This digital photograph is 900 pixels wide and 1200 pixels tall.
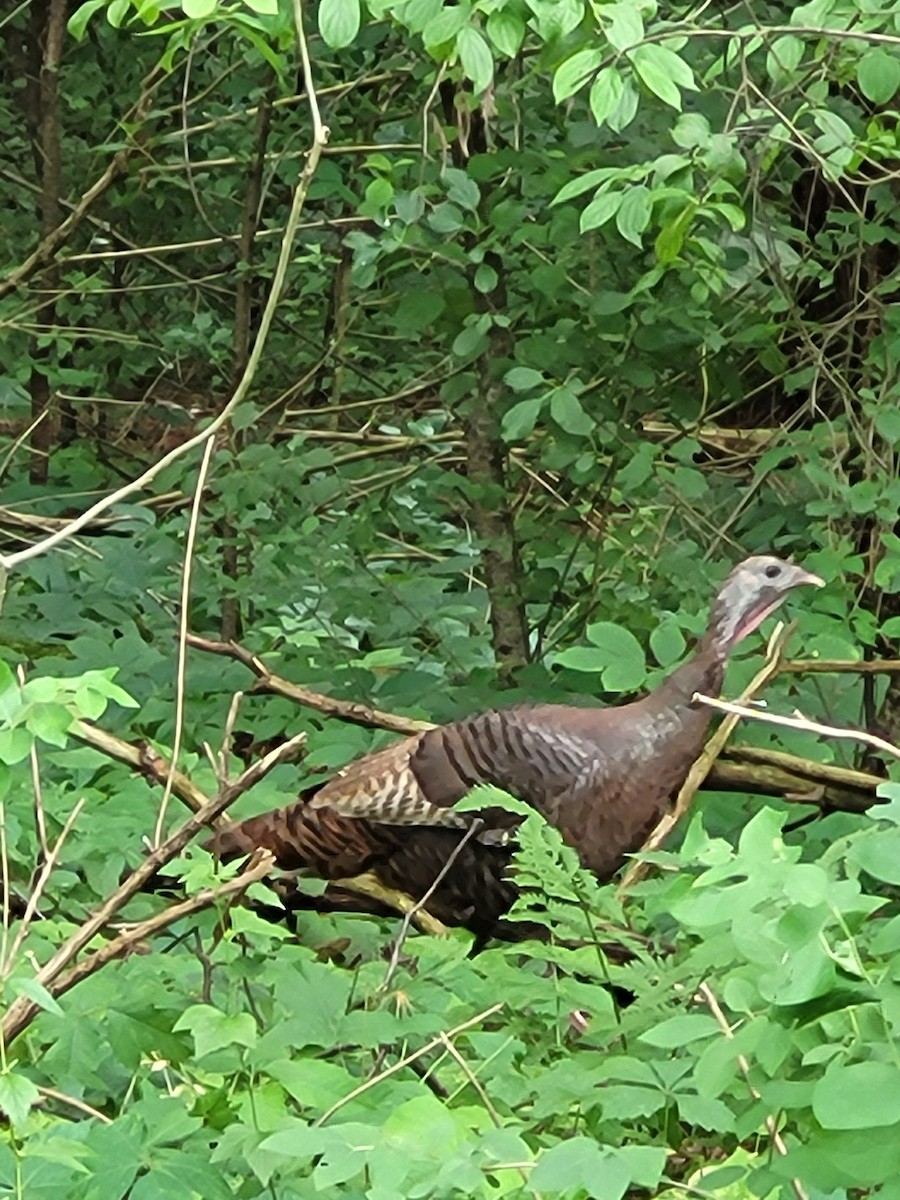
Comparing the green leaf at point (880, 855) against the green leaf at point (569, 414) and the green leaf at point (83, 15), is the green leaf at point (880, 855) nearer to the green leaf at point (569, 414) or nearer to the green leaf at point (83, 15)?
the green leaf at point (83, 15)

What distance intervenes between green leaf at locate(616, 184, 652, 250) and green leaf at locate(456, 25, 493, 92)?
43 centimetres

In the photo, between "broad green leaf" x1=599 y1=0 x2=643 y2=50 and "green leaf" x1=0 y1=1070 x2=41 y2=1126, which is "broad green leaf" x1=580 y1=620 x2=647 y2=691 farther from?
"green leaf" x1=0 y1=1070 x2=41 y2=1126

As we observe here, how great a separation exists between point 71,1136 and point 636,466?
207 centimetres

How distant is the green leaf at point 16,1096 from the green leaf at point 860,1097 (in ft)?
1.76

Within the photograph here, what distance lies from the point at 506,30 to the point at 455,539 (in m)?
2.82

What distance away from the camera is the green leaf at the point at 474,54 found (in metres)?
1.87

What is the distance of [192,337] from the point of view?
5121 mm

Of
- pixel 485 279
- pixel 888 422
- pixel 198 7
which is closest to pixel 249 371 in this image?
pixel 198 7

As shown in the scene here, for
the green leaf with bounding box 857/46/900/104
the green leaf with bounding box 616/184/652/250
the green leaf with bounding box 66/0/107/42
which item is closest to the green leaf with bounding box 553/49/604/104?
the green leaf with bounding box 616/184/652/250

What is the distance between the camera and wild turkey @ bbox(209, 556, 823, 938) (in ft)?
7.94

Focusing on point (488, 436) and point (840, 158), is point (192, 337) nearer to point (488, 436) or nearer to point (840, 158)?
point (488, 436)

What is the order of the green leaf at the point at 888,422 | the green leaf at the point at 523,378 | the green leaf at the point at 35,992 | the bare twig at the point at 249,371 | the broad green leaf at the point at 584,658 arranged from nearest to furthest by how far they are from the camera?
the green leaf at the point at 35,992
the bare twig at the point at 249,371
the broad green leaf at the point at 584,658
the green leaf at the point at 888,422
the green leaf at the point at 523,378

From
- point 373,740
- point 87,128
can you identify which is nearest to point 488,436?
point 373,740

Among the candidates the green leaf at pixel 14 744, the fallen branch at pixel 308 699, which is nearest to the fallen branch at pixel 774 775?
the fallen branch at pixel 308 699
